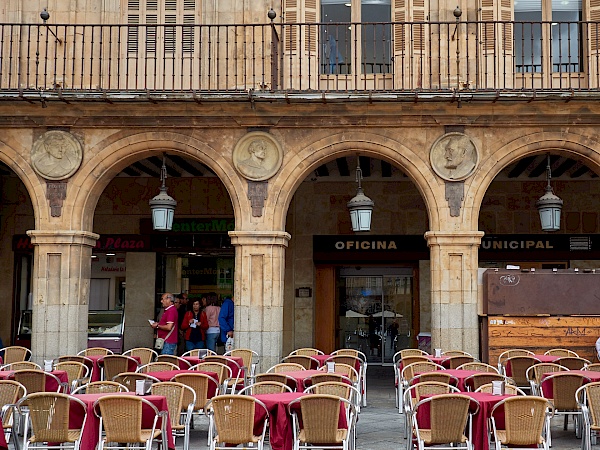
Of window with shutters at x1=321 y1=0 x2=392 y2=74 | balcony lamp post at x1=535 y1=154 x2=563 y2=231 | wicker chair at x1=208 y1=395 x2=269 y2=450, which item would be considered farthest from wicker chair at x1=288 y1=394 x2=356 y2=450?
window with shutters at x1=321 y1=0 x2=392 y2=74

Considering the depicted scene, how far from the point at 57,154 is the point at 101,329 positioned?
506cm

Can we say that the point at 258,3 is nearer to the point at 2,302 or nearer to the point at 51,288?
the point at 51,288

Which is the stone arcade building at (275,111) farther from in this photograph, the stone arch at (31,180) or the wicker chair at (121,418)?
the wicker chair at (121,418)

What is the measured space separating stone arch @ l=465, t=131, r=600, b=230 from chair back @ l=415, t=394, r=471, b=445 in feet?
20.4

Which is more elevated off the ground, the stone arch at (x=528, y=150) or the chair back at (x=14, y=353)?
the stone arch at (x=528, y=150)

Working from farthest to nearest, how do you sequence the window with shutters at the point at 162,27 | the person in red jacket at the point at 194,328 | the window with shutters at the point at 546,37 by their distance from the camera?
1. the person in red jacket at the point at 194,328
2. the window with shutters at the point at 162,27
3. the window with shutters at the point at 546,37

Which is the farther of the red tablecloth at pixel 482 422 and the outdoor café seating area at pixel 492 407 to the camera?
the red tablecloth at pixel 482 422

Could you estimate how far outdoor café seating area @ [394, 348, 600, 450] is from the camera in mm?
6516

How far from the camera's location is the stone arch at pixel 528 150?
12.4 meters

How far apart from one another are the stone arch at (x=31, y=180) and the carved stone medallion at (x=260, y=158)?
3099mm

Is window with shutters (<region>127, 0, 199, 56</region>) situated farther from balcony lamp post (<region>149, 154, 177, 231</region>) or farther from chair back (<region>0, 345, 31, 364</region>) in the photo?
chair back (<region>0, 345, 31, 364</region>)

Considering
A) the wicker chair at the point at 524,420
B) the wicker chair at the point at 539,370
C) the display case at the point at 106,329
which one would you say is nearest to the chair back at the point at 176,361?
the wicker chair at the point at 539,370

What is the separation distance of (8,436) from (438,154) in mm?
7398

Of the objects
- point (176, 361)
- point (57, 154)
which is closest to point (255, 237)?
point (176, 361)
